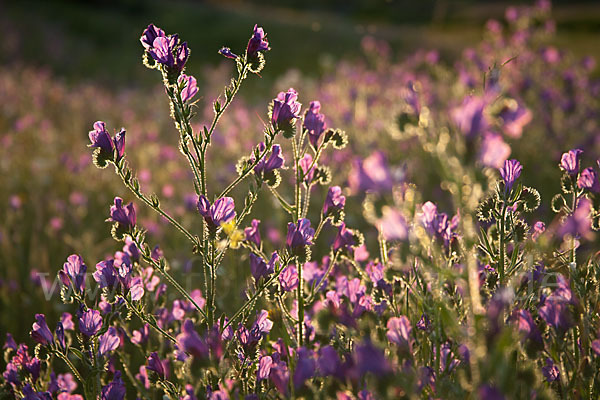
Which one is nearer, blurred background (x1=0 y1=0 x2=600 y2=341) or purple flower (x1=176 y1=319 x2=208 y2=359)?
purple flower (x1=176 y1=319 x2=208 y2=359)

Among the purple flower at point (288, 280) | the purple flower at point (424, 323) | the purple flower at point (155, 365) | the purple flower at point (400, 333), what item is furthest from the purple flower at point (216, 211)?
the purple flower at point (424, 323)

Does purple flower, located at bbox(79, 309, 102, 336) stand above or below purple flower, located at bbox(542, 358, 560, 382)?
above

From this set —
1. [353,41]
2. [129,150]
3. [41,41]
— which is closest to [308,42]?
[353,41]

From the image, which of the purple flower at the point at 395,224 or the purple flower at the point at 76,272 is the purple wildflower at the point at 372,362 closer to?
the purple flower at the point at 395,224

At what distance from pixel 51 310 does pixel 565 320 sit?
244 centimetres

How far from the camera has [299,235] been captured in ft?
4.89

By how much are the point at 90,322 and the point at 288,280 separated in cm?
58

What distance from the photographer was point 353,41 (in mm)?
19625

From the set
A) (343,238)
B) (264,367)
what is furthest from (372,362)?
(343,238)

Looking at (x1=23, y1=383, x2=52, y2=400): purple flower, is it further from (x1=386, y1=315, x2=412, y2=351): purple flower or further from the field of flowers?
(x1=386, y1=315, x2=412, y2=351): purple flower

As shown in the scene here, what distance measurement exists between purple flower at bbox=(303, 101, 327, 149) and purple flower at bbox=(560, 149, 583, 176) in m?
0.74

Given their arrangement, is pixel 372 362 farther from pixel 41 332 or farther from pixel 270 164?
pixel 41 332

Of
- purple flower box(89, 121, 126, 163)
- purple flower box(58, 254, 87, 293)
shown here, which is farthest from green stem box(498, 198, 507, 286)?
purple flower box(58, 254, 87, 293)

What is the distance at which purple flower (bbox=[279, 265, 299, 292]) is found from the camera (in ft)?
5.23
